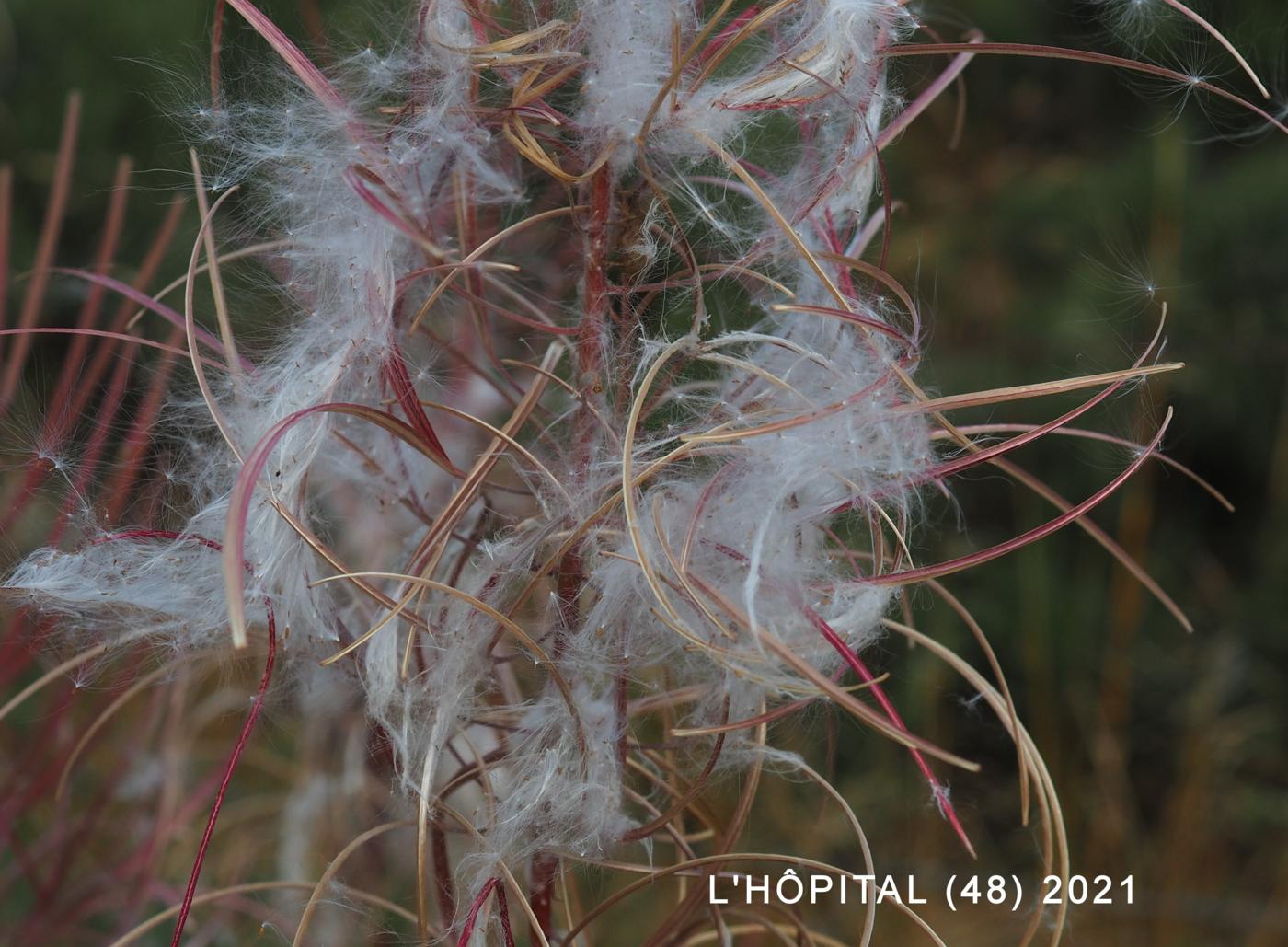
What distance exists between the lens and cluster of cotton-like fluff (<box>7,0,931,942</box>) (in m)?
0.37

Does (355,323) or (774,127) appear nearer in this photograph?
(355,323)

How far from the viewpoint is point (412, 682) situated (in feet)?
1.28

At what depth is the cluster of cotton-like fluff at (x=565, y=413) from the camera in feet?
1.20

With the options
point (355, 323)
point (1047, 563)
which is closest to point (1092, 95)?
point (1047, 563)

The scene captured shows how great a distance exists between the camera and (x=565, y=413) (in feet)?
1.34

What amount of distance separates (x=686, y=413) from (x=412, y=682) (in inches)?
6.3

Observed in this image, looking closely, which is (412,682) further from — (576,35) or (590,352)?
(576,35)

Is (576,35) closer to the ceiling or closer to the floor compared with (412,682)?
closer to the ceiling

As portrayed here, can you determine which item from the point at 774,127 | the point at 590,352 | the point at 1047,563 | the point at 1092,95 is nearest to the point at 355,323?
the point at 590,352

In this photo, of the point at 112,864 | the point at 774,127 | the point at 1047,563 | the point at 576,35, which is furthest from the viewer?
the point at 1047,563

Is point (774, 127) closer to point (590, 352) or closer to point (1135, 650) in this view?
point (590, 352)

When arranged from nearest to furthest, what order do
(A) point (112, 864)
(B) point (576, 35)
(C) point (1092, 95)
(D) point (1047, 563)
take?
(B) point (576, 35) < (A) point (112, 864) < (D) point (1047, 563) < (C) point (1092, 95)

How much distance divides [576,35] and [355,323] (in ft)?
0.44

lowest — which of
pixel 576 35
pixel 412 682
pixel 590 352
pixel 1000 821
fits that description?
pixel 1000 821
